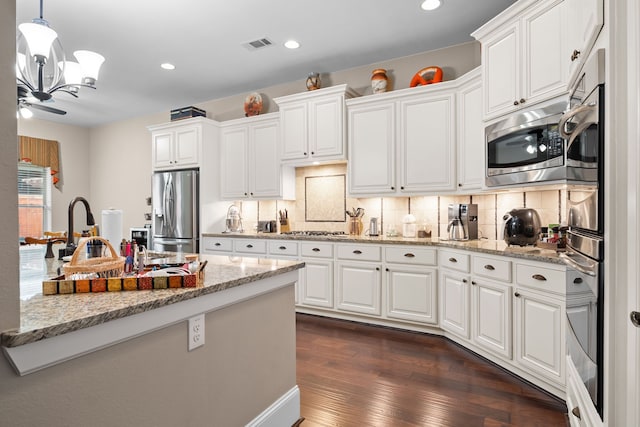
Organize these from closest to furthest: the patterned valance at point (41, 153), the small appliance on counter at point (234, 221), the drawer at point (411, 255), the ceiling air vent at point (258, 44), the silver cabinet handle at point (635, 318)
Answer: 1. the silver cabinet handle at point (635, 318)
2. the drawer at point (411, 255)
3. the ceiling air vent at point (258, 44)
4. the small appliance on counter at point (234, 221)
5. the patterned valance at point (41, 153)

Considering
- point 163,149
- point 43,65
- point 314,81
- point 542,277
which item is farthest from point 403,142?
point 163,149

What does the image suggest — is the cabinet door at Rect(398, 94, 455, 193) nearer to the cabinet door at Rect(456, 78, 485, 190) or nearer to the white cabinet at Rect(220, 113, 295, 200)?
the cabinet door at Rect(456, 78, 485, 190)

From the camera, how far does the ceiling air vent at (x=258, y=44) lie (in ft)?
11.2

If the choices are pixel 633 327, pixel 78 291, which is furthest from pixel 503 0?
pixel 78 291

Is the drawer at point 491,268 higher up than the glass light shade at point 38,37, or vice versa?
the glass light shade at point 38,37

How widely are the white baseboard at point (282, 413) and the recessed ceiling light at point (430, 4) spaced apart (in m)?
3.04

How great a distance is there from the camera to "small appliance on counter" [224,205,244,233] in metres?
4.81

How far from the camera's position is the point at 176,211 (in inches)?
186

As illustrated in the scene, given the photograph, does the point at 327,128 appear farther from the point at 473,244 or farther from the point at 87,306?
the point at 87,306

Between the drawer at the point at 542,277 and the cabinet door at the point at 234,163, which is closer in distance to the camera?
the drawer at the point at 542,277

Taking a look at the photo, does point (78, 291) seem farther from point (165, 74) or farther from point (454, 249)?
point (165, 74)

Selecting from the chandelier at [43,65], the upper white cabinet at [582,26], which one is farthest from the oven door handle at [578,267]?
the chandelier at [43,65]

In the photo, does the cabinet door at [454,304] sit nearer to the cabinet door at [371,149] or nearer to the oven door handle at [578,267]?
the cabinet door at [371,149]

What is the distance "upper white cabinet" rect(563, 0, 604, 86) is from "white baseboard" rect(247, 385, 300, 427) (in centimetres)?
209
